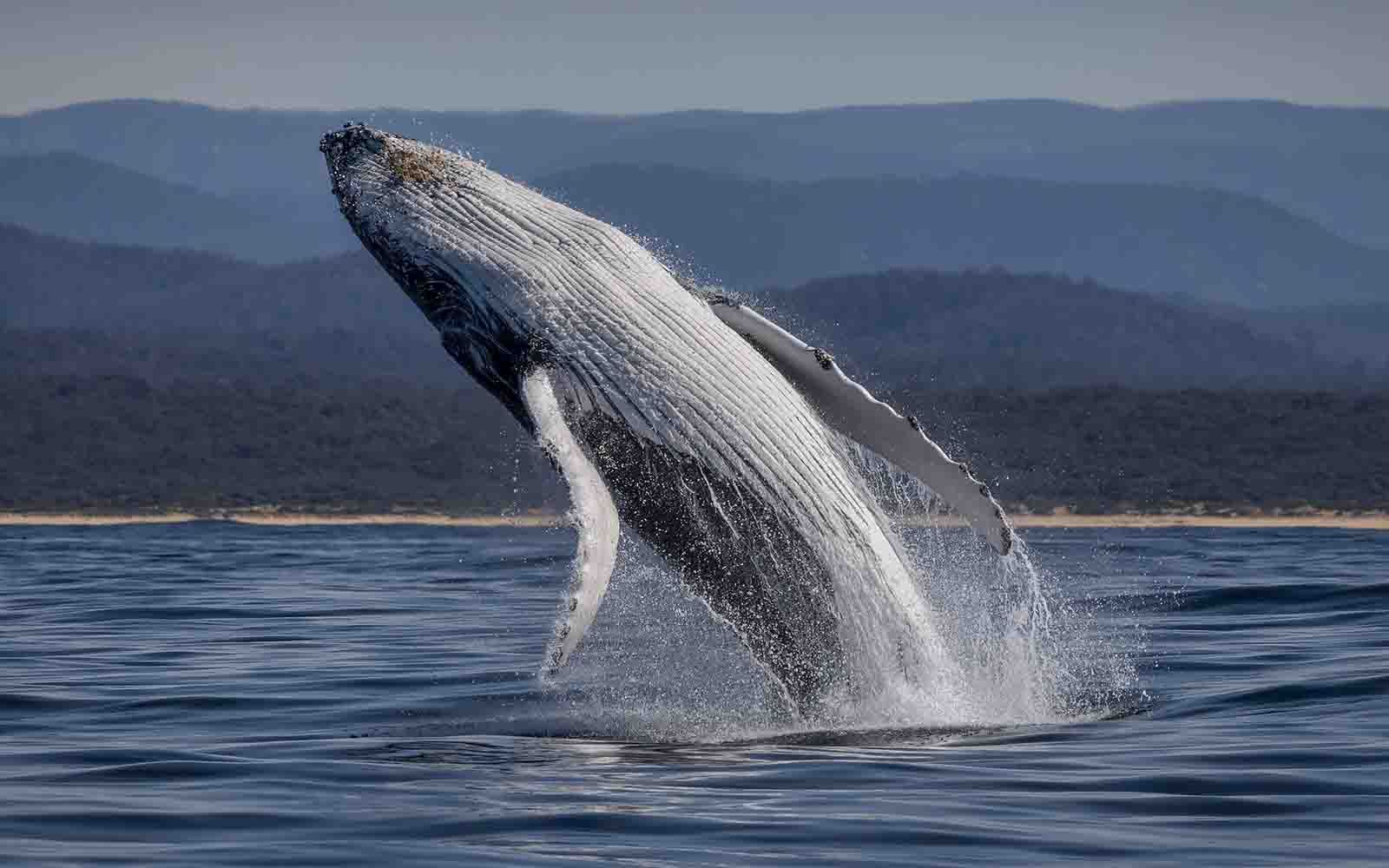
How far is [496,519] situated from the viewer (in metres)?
44.0

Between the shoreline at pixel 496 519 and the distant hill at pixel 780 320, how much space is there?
62.9 feet

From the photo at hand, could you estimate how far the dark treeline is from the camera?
154 feet

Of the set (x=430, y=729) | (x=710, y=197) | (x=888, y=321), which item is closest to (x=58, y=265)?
(x=888, y=321)

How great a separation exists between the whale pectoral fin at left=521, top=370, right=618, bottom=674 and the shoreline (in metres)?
30.9

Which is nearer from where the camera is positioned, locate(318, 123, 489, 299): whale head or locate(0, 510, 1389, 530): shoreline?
locate(318, 123, 489, 299): whale head

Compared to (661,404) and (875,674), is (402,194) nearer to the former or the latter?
(661,404)

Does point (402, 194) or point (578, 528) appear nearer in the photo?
point (578, 528)

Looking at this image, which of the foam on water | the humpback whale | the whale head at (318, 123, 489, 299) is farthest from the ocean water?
the whale head at (318, 123, 489, 299)

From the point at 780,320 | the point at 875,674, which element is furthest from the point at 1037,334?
the point at 875,674

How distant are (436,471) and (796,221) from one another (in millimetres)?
107161

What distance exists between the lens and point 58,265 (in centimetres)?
10700

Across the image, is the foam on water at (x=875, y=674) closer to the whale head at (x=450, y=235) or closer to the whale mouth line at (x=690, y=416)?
the whale mouth line at (x=690, y=416)

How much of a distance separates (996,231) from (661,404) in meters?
165

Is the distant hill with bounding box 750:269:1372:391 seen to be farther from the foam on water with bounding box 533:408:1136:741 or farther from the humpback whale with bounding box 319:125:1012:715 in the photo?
the humpback whale with bounding box 319:125:1012:715
